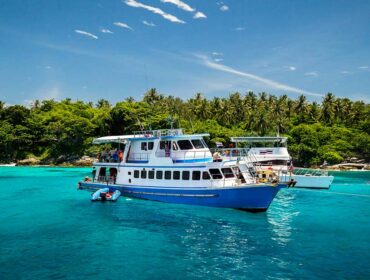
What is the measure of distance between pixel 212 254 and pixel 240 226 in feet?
16.3

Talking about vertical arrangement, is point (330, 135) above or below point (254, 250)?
above

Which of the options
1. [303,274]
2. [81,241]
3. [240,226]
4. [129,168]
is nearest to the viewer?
[303,274]

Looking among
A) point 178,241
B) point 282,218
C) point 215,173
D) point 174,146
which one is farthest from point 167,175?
point 178,241

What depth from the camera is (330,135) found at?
75688mm

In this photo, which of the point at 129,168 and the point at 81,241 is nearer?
the point at 81,241

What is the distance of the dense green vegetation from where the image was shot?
7438cm

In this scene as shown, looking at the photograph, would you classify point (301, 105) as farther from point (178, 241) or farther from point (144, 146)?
point (178, 241)

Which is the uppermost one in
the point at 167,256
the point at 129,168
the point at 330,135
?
the point at 330,135

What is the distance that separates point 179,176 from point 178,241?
27.4 feet

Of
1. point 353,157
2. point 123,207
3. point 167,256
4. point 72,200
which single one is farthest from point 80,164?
point 167,256

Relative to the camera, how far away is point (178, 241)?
54.3 feet

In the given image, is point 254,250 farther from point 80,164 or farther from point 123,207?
point 80,164

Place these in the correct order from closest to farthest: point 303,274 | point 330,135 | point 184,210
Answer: point 303,274 < point 184,210 < point 330,135

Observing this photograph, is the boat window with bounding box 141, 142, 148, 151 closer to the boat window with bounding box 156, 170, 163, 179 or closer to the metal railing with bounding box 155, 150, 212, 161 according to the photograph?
the metal railing with bounding box 155, 150, 212, 161
